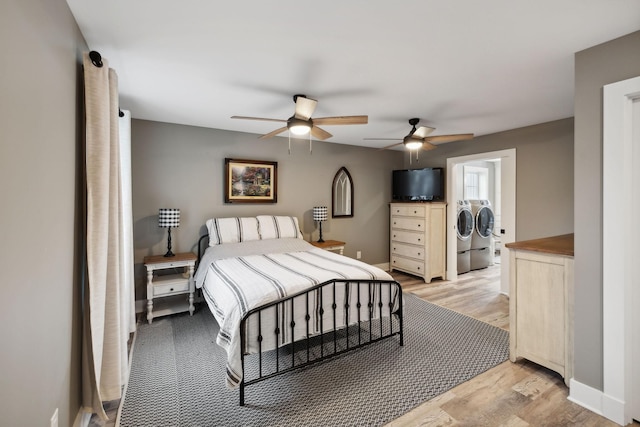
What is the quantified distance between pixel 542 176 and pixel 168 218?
480 cm

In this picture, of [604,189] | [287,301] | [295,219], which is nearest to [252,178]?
[295,219]

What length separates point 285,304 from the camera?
2.22m

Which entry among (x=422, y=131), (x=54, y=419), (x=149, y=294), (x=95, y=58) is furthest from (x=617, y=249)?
(x=149, y=294)

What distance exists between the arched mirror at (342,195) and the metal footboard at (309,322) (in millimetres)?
2477

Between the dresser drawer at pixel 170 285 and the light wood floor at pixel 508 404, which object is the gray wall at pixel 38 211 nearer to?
the dresser drawer at pixel 170 285

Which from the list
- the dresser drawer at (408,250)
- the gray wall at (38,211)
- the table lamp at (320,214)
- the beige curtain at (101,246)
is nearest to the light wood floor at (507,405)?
the beige curtain at (101,246)

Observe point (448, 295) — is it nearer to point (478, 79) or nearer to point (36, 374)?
point (478, 79)

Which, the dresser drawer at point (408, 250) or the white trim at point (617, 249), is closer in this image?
the white trim at point (617, 249)

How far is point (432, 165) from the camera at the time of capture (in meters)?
5.30

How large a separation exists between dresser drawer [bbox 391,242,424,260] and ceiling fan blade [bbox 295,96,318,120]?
3.26m

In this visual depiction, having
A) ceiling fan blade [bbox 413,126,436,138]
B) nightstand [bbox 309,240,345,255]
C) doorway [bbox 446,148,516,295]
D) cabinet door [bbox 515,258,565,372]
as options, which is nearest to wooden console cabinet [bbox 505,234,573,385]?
cabinet door [bbox 515,258,565,372]

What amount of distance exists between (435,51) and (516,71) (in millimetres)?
813

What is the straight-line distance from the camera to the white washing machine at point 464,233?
5352mm

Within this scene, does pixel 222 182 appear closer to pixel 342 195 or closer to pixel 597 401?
pixel 342 195
